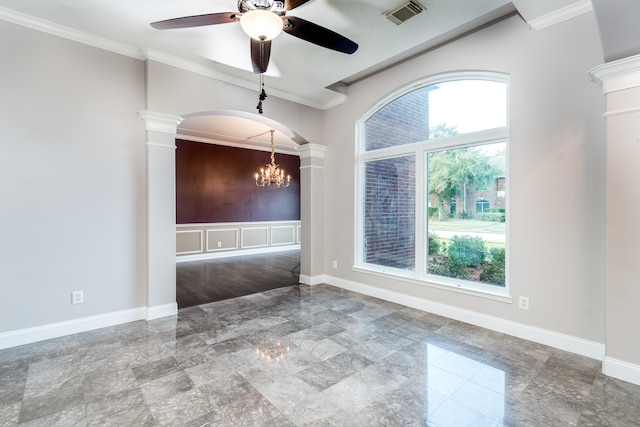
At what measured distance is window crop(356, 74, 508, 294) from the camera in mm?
3260

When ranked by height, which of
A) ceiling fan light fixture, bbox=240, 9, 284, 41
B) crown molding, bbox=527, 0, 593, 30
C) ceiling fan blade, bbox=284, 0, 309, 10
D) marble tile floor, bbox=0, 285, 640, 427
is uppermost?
crown molding, bbox=527, 0, 593, 30

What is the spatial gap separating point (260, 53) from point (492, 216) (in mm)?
2885

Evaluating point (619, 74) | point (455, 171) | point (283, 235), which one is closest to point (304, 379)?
point (455, 171)

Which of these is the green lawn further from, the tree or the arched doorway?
the arched doorway

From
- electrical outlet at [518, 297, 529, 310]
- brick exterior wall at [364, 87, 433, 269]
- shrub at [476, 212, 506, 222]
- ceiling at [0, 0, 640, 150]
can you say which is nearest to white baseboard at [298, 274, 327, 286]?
brick exterior wall at [364, 87, 433, 269]

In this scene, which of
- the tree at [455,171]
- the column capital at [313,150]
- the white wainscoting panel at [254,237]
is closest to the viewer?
the tree at [455,171]

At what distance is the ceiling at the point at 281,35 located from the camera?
8.61 feet

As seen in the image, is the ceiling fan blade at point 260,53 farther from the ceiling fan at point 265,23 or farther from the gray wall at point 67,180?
the gray wall at point 67,180

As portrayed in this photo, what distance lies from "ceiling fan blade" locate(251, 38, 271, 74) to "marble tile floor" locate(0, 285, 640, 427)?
258 centimetres

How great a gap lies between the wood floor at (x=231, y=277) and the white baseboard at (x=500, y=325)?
1.78 meters

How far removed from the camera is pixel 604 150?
8.18 ft

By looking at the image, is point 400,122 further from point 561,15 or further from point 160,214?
point 160,214

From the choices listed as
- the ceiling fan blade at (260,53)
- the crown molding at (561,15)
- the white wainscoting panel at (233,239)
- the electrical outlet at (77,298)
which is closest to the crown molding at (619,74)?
the crown molding at (561,15)

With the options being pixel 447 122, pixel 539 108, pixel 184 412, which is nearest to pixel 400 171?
pixel 447 122
